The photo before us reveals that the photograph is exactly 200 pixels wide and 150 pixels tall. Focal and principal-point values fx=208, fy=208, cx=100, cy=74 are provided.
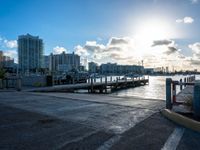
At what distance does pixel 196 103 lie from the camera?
6473 millimetres

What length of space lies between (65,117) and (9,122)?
1.74 m

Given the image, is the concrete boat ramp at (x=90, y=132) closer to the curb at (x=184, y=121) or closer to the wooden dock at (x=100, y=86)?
the curb at (x=184, y=121)

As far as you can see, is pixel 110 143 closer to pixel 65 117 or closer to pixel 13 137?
pixel 13 137

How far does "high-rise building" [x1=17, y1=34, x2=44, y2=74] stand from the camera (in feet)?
342

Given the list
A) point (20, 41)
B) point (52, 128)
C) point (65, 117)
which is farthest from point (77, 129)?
point (20, 41)

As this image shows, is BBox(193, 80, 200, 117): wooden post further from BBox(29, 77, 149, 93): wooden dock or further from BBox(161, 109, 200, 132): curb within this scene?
BBox(29, 77, 149, 93): wooden dock

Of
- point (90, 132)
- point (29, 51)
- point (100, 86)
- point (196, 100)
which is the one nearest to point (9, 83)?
point (100, 86)

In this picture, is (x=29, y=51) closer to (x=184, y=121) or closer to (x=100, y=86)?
(x=100, y=86)

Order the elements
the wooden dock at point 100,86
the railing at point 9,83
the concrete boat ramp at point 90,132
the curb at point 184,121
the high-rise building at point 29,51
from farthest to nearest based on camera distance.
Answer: the high-rise building at point 29,51 < the wooden dock at point 100,86 < the railing at point 9,83 < the curb at point 184,121 < the concrete boat ramp at point 90,132

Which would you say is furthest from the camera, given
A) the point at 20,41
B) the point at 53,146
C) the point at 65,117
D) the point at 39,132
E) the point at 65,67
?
the point at 65,67

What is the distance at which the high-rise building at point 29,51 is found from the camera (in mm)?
104363

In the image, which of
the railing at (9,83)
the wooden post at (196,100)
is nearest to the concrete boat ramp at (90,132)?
the wooden post at (196,100)

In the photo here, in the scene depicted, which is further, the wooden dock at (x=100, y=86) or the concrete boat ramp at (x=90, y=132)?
the wooden dock at (x=100, y=86)

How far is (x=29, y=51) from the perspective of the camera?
106m
